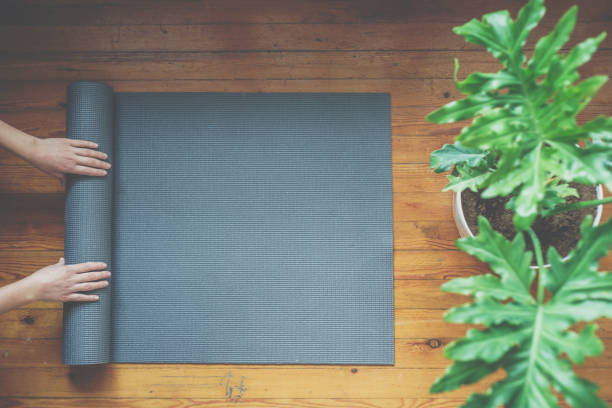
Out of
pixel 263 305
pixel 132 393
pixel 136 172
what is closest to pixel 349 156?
pixel 263 305

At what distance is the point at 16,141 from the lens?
50.1 inches

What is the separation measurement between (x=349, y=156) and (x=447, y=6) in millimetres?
608

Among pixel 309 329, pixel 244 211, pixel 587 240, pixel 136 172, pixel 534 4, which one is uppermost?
pixel 534 4

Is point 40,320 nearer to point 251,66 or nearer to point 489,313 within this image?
point 251,66

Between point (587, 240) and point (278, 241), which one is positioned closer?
point (587, 240)

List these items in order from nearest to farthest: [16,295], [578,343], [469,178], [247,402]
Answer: [578,343]
[469,178]
[16,295]
[247,402]

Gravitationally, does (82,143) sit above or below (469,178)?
above

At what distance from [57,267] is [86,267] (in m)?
0.08

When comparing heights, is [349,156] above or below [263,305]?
above

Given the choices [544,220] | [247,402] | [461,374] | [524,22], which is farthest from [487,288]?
[247,402]

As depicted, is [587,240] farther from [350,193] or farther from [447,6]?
[447,6]

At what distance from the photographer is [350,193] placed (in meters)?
1.40

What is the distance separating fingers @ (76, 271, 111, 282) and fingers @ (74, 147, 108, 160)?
13.6 inches

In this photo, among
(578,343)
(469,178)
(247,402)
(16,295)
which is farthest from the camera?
(247,402)
